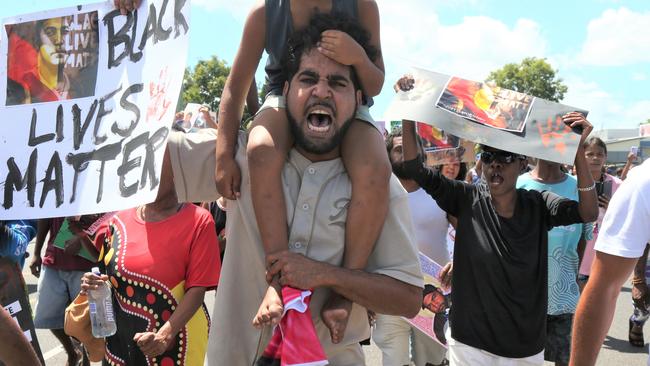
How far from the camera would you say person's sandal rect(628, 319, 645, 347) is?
675 cm

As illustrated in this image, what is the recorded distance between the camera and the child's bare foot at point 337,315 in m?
2.10

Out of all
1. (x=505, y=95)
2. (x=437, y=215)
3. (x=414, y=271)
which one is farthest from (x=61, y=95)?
(x=437, y=215)

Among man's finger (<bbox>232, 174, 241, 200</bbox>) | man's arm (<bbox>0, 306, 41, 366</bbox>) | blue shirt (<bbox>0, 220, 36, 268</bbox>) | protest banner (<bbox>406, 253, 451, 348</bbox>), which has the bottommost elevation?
protest banner (<bbox>406, 253, 451, 348</bbox>)

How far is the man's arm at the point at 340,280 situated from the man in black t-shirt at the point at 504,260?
1.58m

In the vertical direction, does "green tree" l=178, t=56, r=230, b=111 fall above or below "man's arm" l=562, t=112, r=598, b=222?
below

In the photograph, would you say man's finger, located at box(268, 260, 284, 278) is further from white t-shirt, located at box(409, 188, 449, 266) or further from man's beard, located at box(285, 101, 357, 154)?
white t-shirt, located at box(409, 188, 449, 266)

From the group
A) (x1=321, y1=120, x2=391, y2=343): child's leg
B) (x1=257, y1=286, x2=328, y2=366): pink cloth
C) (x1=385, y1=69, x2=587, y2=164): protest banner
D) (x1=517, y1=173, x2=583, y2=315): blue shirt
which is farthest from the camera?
(x1=517, y1=173, x2=583, y2=315): blue shirt

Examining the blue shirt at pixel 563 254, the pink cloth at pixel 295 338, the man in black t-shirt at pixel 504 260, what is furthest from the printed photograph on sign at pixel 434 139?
the pink cloth at pixel 295 338

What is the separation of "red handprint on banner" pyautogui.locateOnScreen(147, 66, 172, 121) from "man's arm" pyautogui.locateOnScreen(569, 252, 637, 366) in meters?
1.69

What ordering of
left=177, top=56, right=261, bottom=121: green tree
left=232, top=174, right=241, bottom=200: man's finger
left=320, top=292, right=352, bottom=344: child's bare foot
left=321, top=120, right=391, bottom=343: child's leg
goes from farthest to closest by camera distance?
left=177, top=56, right=261, bottom=121: green tree, left=232, top=174, right=241, bottom=200: man's finger, left=321, top=120, right=391, bottom=343: child's leg, left=320, top=292, right=352, bottom=344: child's bare foot

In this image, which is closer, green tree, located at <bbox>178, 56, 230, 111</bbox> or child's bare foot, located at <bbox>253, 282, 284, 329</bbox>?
child's bare foot, located at <bbox>253, 282, 284, 329</bbox>

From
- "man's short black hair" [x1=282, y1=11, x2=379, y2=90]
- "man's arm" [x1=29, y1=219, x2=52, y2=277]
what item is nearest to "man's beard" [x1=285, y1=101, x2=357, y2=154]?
"man's short black hair" [x1=282, y1=11, x2=379, y2=90]

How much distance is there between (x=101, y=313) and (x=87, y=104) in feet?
3.65

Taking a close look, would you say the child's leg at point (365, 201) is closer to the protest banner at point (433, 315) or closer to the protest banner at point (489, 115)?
the protest banner at point (489, 115)
